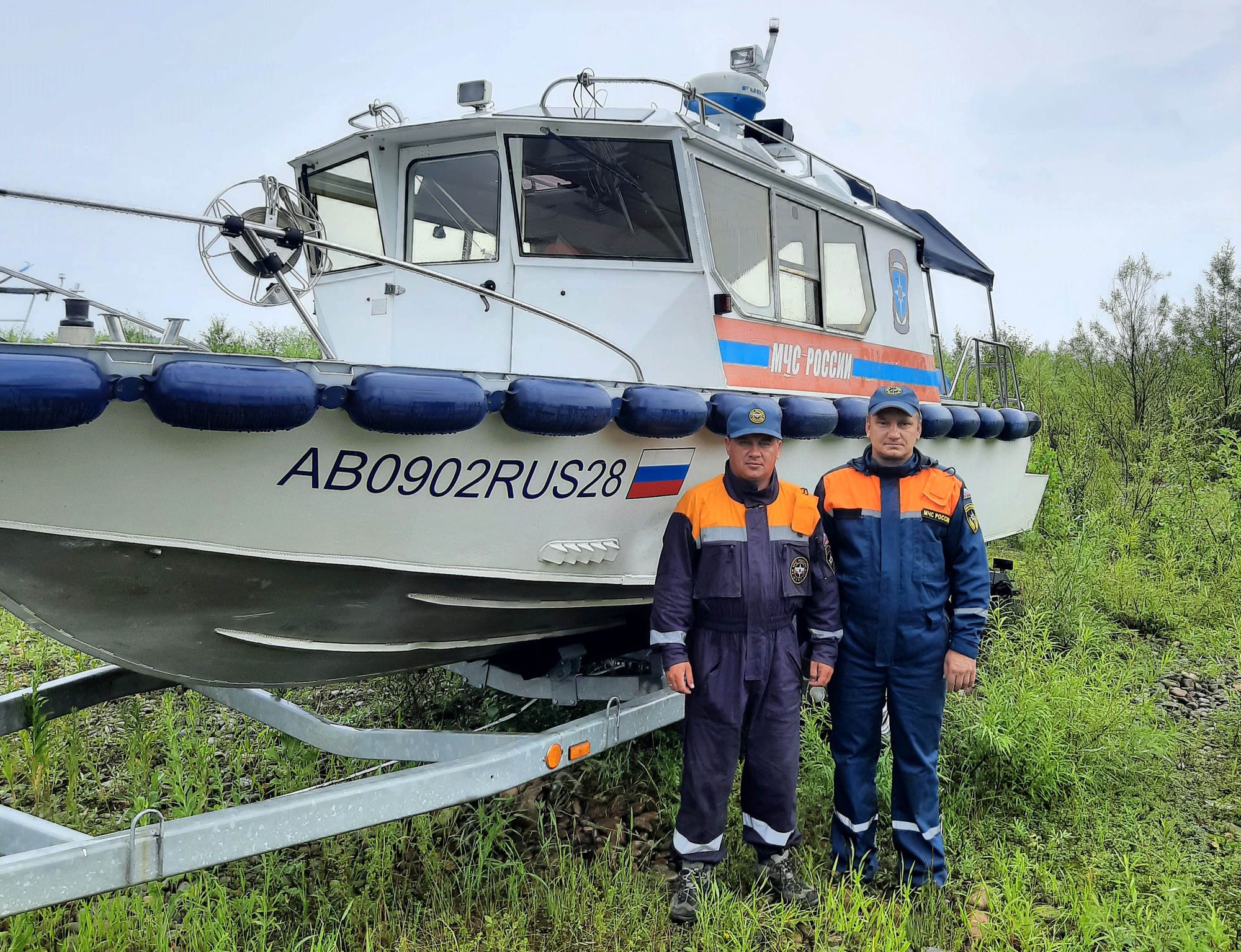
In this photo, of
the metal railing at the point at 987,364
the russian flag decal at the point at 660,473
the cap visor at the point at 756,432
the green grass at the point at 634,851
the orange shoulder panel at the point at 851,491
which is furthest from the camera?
the metal railing at the point at 987,364

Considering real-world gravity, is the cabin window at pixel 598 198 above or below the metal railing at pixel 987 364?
above

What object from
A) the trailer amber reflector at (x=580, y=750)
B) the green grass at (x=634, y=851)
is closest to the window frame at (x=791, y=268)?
the green grass at (x=634, y=851)

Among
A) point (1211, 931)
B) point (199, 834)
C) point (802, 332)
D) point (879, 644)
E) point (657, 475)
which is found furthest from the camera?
point (802, 332)

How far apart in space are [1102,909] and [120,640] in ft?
10.1

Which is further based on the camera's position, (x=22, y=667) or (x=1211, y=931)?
(x=22, y=667)

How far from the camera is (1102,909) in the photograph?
272cm

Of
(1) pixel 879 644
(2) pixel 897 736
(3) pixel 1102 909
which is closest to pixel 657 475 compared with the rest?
(1) pixel 879 644

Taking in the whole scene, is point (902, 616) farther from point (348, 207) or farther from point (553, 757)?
point (348, 207)

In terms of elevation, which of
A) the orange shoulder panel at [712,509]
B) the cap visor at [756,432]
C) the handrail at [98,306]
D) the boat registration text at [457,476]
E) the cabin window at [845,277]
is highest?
the cabin window at [845,277]

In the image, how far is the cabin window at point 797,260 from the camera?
400cm

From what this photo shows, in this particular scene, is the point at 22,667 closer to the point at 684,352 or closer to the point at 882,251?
the point at 684,352

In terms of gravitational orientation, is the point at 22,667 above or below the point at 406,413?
below

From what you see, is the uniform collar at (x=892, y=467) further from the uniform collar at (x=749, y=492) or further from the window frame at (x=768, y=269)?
the window frame at (x=768, y=269)

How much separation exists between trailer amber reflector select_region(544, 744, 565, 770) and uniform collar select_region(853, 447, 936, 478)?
1.36 meters
